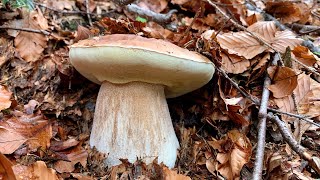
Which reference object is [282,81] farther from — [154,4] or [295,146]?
[154,4]

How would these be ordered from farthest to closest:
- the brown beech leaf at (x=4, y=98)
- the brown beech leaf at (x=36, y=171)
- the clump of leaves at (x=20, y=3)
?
the clump of leaves at (x=20, y=3) → the brown beech leaf at (x=4, y=98) → the brown beech leaf at (x=36, y=171)

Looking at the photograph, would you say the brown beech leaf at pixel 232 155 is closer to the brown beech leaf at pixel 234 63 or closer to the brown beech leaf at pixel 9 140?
the brown beech leaf at pixel 234 63

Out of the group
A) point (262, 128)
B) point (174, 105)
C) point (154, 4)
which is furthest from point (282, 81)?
point (154, 4)

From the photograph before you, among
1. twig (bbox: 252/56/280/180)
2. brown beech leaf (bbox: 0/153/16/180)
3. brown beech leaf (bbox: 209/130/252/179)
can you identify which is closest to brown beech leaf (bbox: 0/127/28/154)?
brown beech leaf (bbox: 0/153/16/180)

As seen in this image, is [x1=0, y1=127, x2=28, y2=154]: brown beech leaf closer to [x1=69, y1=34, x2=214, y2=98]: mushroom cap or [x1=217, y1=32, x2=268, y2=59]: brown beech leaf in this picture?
[x1=69, y1=34, x2=214, y2=98]: mushroom cap

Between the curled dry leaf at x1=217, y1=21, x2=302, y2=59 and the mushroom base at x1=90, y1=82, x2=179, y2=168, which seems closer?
the mushroom base at x1=90, y1=82, x2=179, y2=168

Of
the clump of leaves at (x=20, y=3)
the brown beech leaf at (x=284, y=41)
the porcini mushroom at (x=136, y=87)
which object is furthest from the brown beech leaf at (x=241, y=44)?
the clump of leaves at (x=20, y=3)
